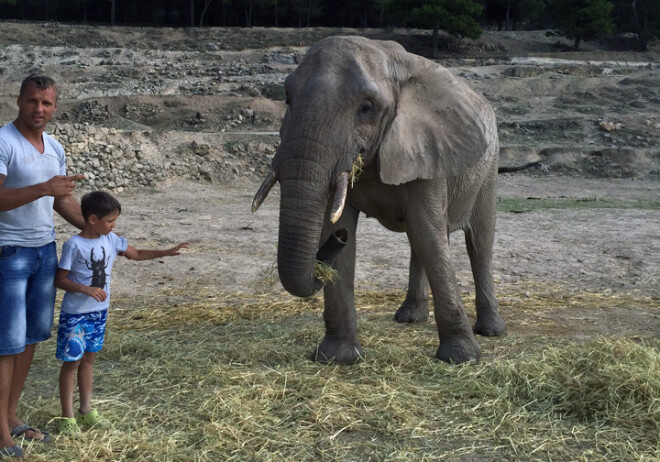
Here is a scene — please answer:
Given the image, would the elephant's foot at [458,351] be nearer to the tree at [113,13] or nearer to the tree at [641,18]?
the tree at [641,18]

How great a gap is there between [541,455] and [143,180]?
46.1 feet

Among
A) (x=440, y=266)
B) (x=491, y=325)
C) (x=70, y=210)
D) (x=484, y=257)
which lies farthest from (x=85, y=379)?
(x=484, y=257)

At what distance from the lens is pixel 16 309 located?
429cm

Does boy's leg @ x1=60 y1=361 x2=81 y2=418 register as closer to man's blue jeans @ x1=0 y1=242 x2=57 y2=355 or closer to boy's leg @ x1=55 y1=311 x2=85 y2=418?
boy's leg @ x1=55 y1=311 x2=85 y2=418

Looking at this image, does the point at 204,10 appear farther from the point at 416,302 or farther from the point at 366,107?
the point at 366,107

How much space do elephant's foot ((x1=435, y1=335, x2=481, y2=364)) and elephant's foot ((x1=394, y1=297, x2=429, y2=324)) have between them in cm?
137

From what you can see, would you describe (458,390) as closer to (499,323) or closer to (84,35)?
(499,323)

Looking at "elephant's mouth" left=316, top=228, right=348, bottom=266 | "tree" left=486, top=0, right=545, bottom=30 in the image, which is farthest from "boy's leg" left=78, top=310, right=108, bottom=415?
"tree" left=486, top=0, right=545, bottom=30

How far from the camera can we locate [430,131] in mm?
6043

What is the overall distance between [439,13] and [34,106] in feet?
128

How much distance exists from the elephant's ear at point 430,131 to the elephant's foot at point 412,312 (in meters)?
2.00

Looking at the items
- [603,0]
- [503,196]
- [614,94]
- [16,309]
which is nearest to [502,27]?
[603,0]

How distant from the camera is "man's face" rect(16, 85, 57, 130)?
434 centimetres

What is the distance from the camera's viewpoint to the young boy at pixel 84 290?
4441 mm
